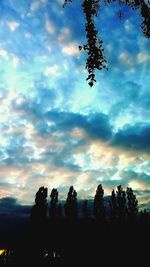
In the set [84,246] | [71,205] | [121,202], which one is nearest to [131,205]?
[121,202]

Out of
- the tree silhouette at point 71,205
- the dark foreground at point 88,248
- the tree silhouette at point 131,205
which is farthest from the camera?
the tree silhouette at point 131,205

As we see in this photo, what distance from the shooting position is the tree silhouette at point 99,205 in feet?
243

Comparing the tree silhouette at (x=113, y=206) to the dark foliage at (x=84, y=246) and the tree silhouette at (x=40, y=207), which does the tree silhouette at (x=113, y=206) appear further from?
the dark foliage at (x=84, y=246)

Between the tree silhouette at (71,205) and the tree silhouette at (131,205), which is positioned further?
the tree silhouette at (131,205)

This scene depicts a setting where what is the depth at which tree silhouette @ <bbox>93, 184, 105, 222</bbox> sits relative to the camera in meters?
74.1

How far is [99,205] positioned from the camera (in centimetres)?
7681

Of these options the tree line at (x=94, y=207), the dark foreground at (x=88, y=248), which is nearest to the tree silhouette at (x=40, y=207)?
the tree line at (x=94, y=207)

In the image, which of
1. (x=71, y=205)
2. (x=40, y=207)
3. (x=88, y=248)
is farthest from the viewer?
(x=71, y=205)

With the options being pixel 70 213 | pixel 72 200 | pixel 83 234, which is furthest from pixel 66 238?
pixel 72 200

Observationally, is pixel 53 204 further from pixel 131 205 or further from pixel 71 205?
pixel 131 205

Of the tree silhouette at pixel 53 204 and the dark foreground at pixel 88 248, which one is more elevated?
the tree silhouette at pixel 53 204

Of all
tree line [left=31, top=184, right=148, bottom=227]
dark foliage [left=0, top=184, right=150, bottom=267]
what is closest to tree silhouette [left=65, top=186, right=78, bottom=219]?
tree line [left=31, top=184, right=148, bottom=227]

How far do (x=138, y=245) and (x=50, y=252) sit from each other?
6.07 meters

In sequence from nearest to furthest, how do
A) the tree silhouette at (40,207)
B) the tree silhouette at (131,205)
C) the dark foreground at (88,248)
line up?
the dark foreground at (88,248) → the tree silhouette at (40,207) → the tree silhouette at (131,205)
